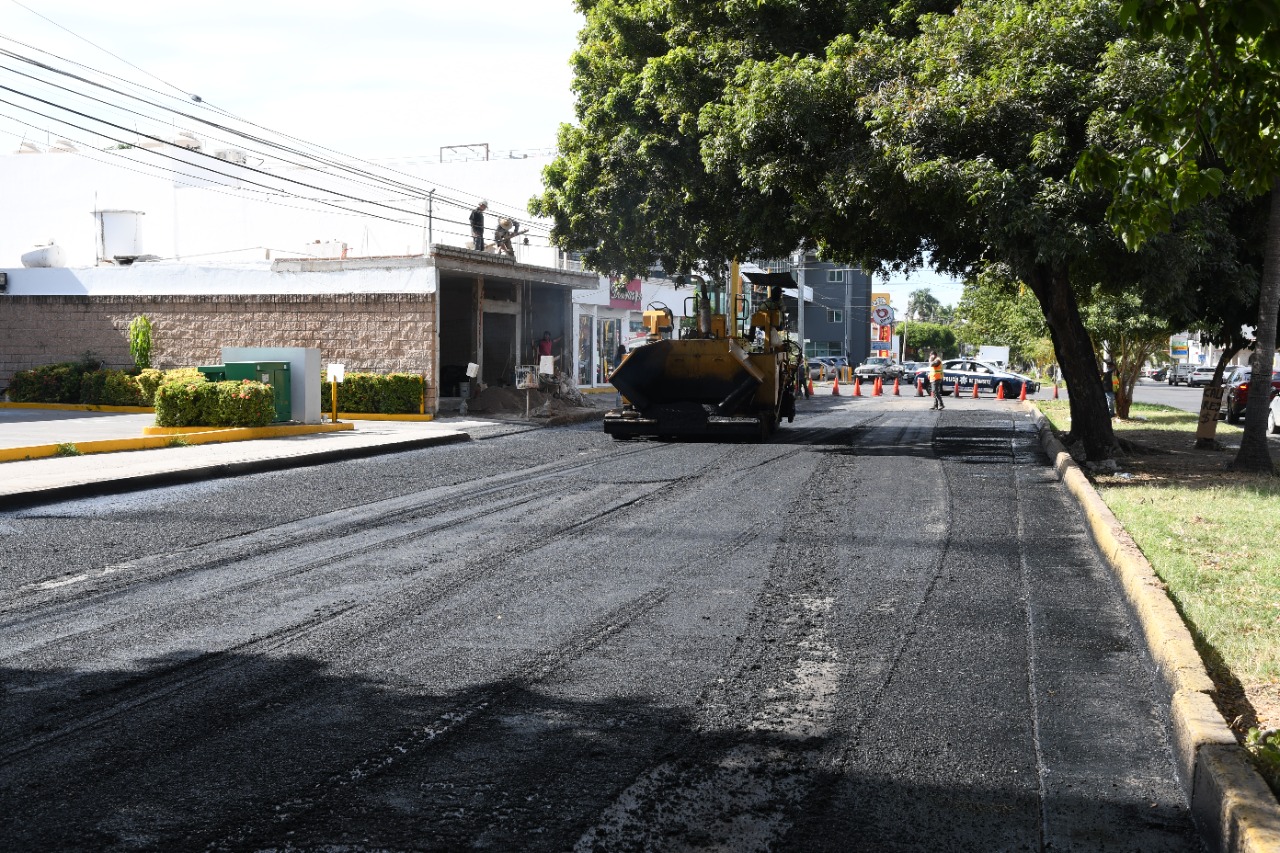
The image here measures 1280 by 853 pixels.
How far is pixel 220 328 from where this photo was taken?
29797 millimetres

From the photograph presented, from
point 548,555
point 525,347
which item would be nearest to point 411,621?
point 548,555

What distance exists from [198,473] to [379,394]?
1258cm

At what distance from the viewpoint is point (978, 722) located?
5.32m

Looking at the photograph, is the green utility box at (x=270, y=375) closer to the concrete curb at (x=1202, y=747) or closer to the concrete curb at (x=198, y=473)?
the concrete curb at (x=198, y=473)

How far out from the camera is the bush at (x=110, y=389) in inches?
1113

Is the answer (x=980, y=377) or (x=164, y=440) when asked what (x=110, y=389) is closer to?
(x=164, y=440)

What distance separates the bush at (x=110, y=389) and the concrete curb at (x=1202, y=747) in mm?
25510

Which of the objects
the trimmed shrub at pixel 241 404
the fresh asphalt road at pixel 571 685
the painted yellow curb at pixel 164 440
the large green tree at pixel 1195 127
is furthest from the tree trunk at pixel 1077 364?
the trimmed shrub at pixel 241 404

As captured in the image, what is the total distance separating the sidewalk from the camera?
13336 mm

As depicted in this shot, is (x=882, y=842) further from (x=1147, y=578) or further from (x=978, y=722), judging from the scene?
(x=1147, y=578)

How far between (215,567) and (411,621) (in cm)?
249

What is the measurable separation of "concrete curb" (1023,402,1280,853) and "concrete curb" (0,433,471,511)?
420 inches

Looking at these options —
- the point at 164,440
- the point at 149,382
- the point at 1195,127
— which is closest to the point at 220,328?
the point at 149,382

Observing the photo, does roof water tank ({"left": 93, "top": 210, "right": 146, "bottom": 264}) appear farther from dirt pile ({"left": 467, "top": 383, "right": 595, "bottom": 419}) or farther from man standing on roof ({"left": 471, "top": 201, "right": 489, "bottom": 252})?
dirt pile ({"left": 467, "top": 383, "right": 595, "bottom": 419})
